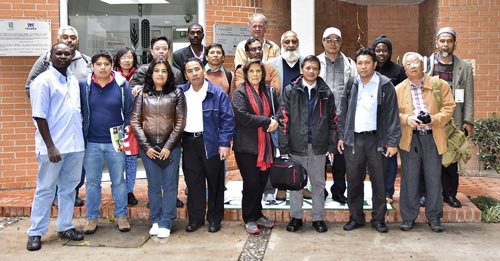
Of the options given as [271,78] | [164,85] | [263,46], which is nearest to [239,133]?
[271,78]

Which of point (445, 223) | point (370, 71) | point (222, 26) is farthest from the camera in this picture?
point (222, 26)

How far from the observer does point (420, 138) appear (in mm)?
5602

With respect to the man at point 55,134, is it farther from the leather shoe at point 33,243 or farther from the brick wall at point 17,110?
the brick wall at point 17,110

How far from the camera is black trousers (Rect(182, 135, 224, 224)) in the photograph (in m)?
5.53

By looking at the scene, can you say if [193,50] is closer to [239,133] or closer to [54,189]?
[239,133]

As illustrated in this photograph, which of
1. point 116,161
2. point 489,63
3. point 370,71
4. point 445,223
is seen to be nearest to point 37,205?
point 116,161

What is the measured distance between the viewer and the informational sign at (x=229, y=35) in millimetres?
7910

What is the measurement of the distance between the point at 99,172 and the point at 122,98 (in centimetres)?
79

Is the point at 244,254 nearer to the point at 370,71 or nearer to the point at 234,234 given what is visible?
the point at 234,234

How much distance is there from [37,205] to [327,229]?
2908 mm

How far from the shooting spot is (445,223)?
5.91 metres

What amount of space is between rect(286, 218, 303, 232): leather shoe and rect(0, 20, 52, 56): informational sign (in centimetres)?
412

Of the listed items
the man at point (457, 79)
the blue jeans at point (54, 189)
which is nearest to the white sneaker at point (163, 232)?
the blue jeans at point (54, 189)

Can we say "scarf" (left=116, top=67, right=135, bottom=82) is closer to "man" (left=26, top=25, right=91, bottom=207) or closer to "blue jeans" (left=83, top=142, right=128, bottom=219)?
"man" (left=26, top=25, right=91, bottom=207)
